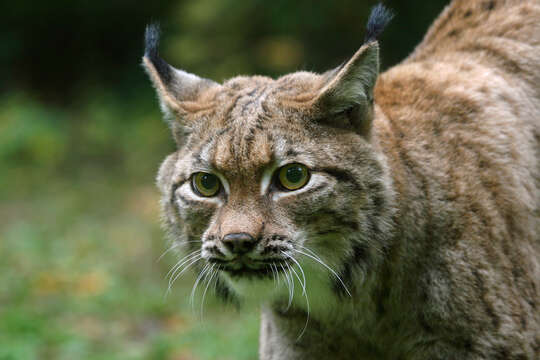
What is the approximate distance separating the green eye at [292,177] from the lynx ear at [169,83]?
808 mm

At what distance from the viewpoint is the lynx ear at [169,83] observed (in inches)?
169

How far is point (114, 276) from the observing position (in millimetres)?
8938

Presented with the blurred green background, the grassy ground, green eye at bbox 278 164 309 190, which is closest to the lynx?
green eye at bbox 278 164 309 190

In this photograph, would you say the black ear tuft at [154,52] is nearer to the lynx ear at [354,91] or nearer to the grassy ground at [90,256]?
the lynx ear at [354,91]

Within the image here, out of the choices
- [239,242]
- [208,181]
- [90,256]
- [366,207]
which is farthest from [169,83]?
[90,256]

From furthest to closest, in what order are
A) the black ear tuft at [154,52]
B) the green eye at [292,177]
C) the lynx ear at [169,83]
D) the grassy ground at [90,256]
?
the grassy ground at [90,256] → the black ear tuft at [154,52] → the lynx ear at [169,83] → the green eye at [292,177]

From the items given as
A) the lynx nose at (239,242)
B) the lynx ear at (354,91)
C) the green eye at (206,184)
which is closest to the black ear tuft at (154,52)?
the green eye at (206,184)

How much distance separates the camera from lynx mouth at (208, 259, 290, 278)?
146 inches

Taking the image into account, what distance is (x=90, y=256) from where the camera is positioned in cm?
962

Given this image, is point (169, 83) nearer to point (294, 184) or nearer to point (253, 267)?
point (294, 184)

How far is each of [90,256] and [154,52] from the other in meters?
5.75

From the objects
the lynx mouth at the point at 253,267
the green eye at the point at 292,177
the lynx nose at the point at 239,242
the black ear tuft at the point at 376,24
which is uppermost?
the black ear tuft at the point at 376,24

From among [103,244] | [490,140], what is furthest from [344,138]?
[103,244]

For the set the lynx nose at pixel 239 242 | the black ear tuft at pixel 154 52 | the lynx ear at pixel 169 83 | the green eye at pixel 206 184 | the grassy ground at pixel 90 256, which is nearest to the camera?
the lynx nose at pixel 239 242
